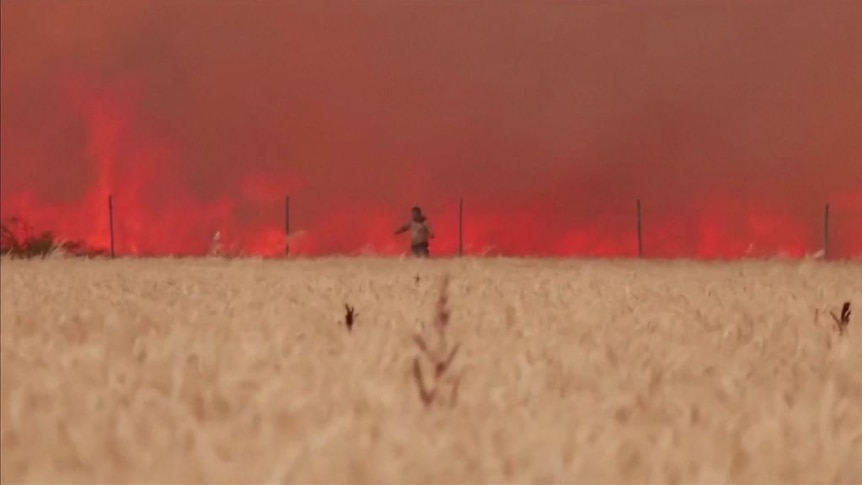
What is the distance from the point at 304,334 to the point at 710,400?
4.70ft

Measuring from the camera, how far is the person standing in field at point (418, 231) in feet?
64.4

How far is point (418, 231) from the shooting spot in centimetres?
1962

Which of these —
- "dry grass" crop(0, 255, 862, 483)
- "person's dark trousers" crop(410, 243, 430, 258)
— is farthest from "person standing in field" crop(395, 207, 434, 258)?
"dry grass" crop(0, 255, 862, 483)

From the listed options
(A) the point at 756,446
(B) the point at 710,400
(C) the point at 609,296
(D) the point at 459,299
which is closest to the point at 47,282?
(D) the point at 459,299

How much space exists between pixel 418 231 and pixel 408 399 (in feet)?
57.1

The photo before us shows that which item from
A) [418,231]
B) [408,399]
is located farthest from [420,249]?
[408,399]

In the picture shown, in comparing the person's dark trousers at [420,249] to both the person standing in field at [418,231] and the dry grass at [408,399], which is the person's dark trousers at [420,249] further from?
the dry grass at [408,399]

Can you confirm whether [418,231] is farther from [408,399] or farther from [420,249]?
[408,399]

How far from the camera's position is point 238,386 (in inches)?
91.2

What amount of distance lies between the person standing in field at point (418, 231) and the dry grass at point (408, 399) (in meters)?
15.2

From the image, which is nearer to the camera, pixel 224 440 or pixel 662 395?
pixel 224 440

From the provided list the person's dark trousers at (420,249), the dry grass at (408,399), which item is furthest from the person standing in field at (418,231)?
the dry grass at (408,399)

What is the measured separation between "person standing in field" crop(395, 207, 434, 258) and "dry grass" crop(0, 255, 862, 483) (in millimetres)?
15217

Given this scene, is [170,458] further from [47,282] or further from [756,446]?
[47,282]
